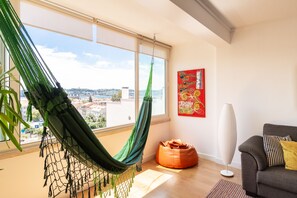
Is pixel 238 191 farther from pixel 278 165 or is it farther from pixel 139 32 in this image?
pixel 139 32

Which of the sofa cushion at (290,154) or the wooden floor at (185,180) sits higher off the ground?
the sofa cushion at (290,154)

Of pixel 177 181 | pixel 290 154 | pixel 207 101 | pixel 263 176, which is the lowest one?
pixel 177 181

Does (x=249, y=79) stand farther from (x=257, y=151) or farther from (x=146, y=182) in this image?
(x=146, y=182)

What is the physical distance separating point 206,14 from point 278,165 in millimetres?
1967

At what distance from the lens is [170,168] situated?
2951 millimetres

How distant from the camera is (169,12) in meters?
1.79

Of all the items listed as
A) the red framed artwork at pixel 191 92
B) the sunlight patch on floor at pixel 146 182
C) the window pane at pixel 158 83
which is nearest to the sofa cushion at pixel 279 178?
the sunlight patch on floor at pixel 146 182

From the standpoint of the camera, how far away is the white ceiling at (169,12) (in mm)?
1855

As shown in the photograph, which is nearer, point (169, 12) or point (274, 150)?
point (169, 12)

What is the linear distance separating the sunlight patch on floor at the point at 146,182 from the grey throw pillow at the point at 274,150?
133 cm

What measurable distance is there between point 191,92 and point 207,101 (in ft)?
1.20

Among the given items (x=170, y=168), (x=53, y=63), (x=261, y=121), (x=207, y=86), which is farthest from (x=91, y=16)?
(x=261, y=121)

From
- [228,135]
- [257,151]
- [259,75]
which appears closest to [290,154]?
[257,151]

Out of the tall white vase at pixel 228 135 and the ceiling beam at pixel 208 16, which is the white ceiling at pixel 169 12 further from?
the tall white vase at pixel 228 135
